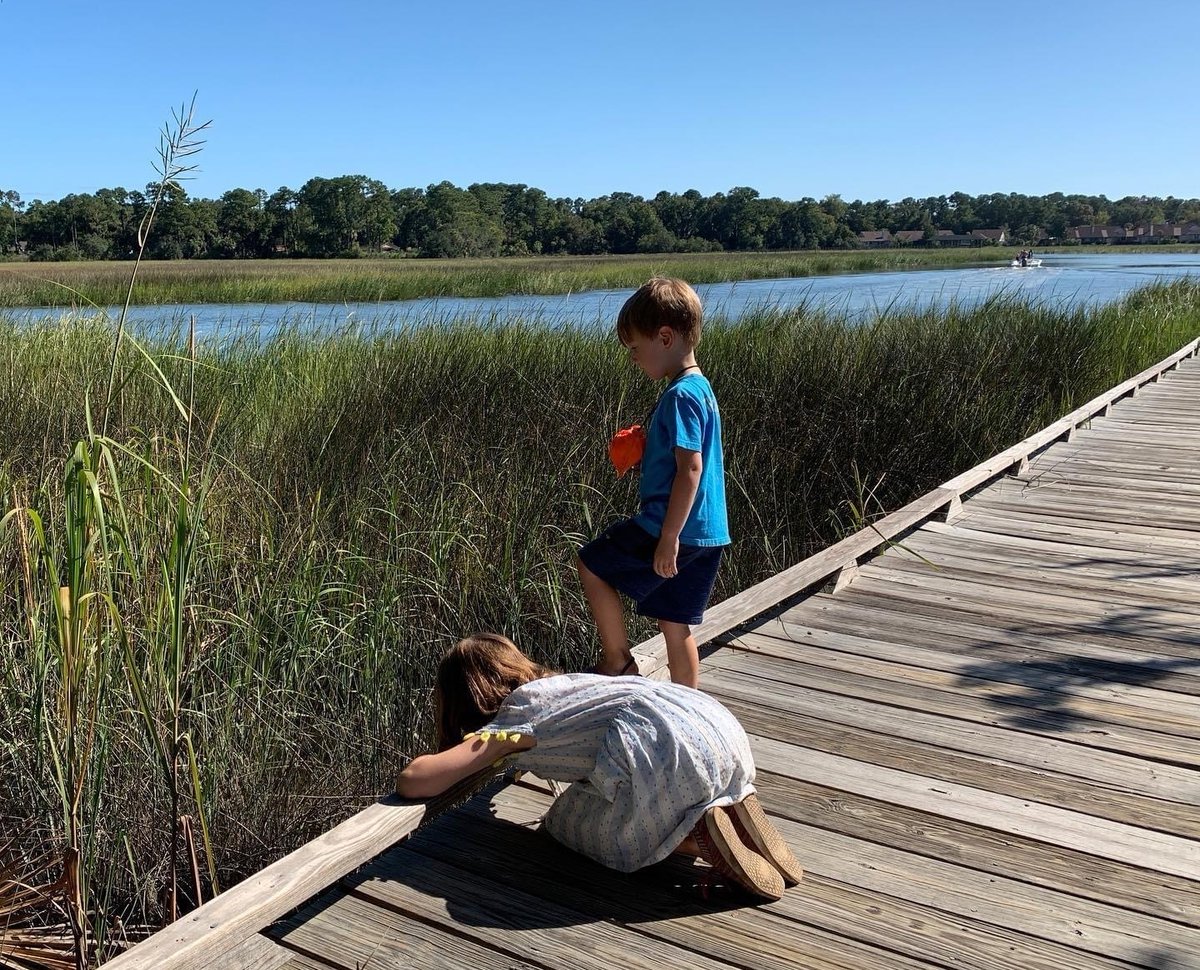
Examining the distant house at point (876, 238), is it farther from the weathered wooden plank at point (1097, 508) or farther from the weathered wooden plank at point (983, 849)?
the weathered wooden plank at point (983, 849)

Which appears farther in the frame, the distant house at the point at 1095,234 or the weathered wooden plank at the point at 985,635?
the distant house at the point at 1095,234

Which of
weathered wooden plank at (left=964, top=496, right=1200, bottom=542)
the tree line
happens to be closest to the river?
weathered wooden plank at (left=964, top=496, right=1200, bottom=542)

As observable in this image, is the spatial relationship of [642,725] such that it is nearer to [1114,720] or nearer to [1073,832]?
[1073,832]

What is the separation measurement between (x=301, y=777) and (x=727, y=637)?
4.09 ft

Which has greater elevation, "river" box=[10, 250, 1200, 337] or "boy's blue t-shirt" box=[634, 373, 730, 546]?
"river" box=[10, 250, 1200, 337]

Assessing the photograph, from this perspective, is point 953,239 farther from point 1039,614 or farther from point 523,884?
point 523,884

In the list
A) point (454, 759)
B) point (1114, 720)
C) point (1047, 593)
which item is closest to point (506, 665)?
point (454, 759)

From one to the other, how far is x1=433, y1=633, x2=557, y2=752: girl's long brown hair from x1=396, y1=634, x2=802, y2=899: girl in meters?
0.06

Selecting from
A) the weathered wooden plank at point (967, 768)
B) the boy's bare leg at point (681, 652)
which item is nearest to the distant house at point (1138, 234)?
the weathered wooden plank at point (967, 768)

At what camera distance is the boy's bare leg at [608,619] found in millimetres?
2346

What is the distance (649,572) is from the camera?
2273mm

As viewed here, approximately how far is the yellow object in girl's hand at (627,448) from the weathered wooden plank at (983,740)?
0.76m

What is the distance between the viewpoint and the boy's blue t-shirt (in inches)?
83.6

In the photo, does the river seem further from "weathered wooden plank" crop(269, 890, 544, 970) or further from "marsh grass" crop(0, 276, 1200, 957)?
"weathered wooden plank" crop(269, 890, 544, 970)
